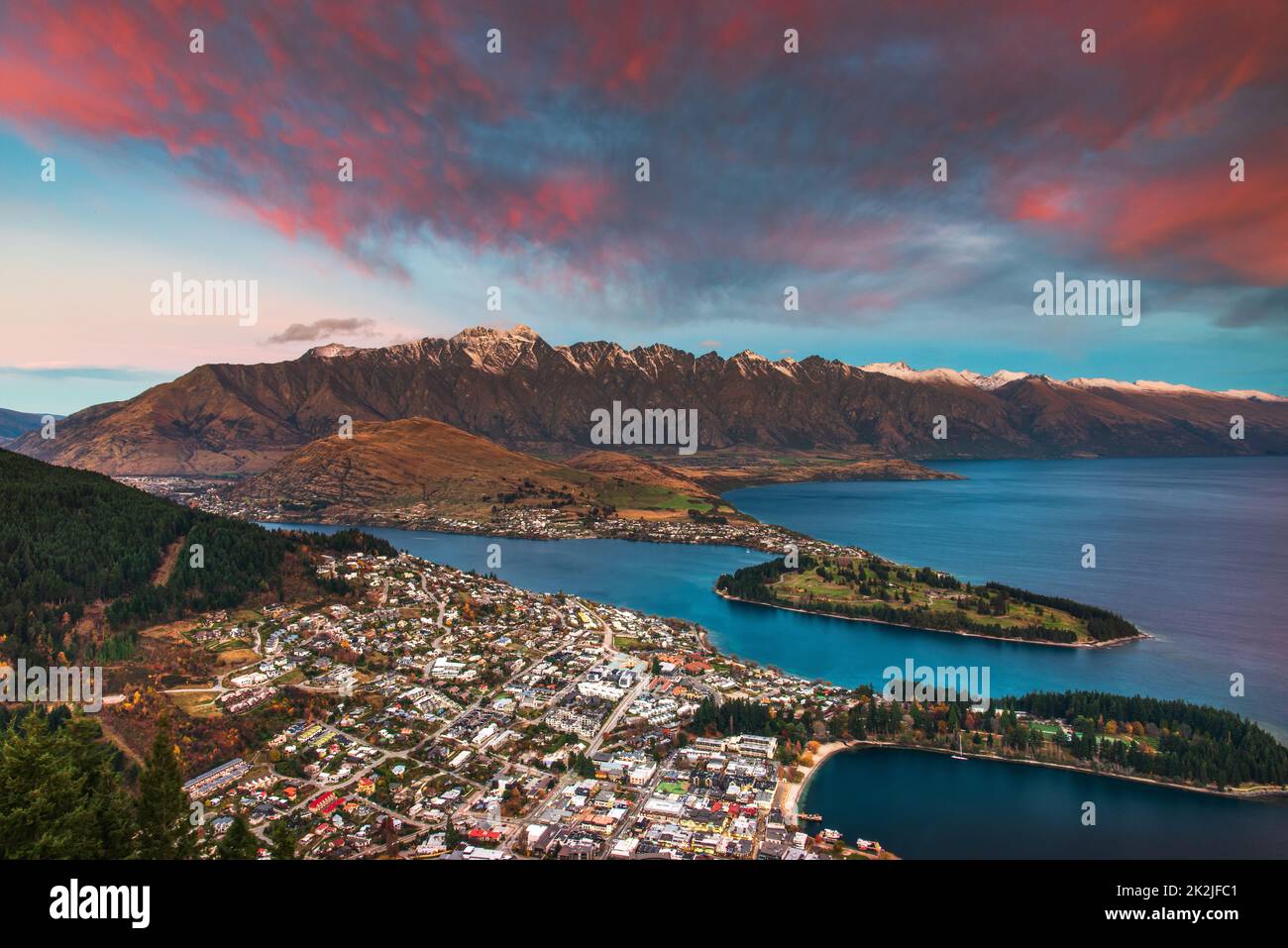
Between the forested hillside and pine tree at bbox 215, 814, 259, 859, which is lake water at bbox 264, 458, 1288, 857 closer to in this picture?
pine tree at bbox 215, 814, 259, 859

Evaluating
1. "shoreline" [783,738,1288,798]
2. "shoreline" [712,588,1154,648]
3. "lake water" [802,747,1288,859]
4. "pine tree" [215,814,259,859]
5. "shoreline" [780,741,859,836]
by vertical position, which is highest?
"pine tree" [215,814,259,859]

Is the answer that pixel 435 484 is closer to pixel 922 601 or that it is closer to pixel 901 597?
pixel 901 597

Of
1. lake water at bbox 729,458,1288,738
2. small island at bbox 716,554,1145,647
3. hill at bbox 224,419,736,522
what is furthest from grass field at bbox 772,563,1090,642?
hill at bbox 224,419,736,522

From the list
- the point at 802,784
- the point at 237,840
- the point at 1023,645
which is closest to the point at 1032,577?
the point at 1023,645

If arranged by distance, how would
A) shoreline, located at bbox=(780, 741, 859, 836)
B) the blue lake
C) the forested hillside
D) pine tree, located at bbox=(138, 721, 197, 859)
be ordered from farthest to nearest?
1. the blue lake
2. the forested hillside
3. shoreline, located at bbox=(780, 741, 859, 836)
4. pine tree, located at bbox=(138, 721, 197, 859)

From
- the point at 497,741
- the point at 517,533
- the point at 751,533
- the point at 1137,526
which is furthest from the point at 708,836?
the point at 1137,526

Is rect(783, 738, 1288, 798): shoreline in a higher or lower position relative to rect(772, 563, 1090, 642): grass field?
lower
